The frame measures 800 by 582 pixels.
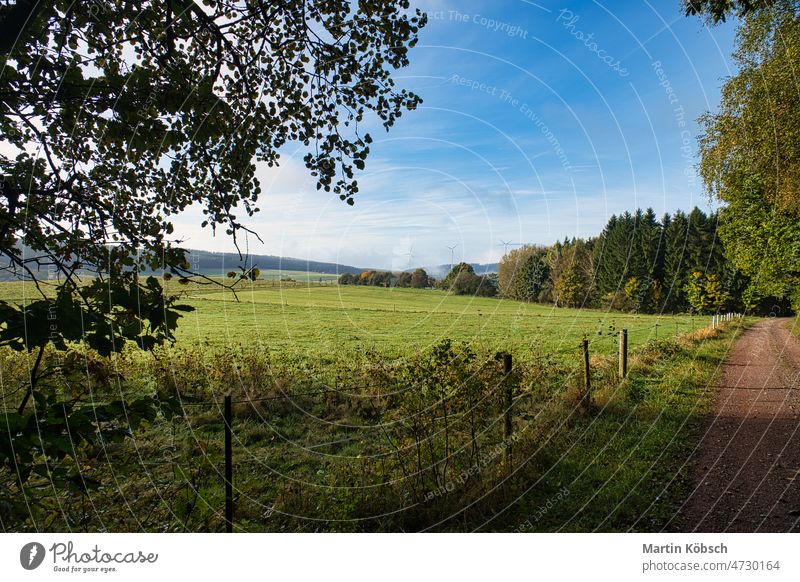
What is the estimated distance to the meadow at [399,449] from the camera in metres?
3.75

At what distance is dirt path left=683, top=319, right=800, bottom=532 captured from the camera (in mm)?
3500

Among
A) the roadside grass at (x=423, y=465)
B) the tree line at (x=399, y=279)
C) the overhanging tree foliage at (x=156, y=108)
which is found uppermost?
the overhanging tree foliage at (x=156, y=108)

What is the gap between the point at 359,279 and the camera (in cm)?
613

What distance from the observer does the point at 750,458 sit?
4.68 metres

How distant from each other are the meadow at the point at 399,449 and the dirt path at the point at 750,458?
24 centimetres

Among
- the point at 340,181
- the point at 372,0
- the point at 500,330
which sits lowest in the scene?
the point at 500,330

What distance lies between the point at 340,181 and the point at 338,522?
3396 mm

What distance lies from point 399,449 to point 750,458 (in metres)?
4.28

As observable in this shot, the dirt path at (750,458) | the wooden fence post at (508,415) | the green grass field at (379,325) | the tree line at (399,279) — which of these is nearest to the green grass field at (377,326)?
the green grass field at (379,325)

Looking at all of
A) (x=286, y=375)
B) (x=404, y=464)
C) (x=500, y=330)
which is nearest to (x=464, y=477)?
(x=404, y=464)

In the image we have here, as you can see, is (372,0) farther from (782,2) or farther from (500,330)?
(500,330)

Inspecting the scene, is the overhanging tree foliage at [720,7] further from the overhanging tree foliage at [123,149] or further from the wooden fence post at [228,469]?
the wooden fence post at [228,469]

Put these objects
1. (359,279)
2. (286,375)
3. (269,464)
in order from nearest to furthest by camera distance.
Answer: (269,464) < (359,279) < (286,375)

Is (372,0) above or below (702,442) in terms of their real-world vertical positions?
above
